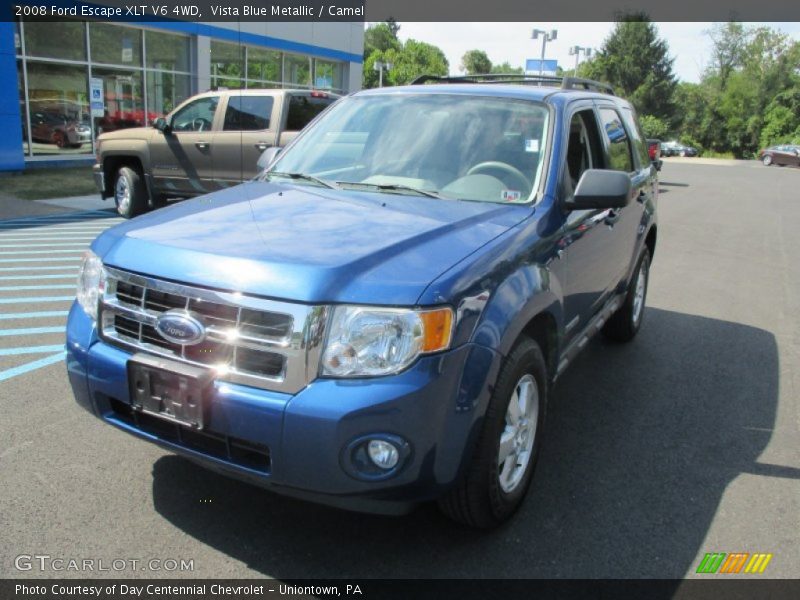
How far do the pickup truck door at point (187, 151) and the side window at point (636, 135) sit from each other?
6.33m

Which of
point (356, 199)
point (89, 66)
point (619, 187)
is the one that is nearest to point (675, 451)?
point (619, 187)

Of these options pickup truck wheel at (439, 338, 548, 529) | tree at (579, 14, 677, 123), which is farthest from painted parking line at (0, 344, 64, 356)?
tree at (579, 14, 677, 123)

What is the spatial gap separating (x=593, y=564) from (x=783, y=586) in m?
0.74

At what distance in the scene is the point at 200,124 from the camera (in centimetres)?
1018

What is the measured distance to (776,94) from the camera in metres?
67.3

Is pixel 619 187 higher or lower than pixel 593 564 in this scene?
higher

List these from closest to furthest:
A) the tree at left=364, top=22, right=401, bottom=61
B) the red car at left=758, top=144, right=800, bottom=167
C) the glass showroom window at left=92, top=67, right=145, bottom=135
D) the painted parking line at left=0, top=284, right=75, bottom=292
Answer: the painted parking line at left=0, top=284, right=75, bottom=292 < the glass showroom window at left=92, top=67, right=145, bottom=135 < the red car at left=758, top=144, right=800, bottom=167 < the tree at left=364, top=22, right=401, bottom=61

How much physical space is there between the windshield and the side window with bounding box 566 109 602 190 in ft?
0.73

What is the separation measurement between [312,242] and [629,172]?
317cm

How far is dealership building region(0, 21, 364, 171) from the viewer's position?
52.4 feet

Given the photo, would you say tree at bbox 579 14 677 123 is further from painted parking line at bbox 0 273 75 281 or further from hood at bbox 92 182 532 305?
hood at bbox 92 182 532 305

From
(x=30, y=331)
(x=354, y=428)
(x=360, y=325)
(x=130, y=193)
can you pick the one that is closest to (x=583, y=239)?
(x=360, y=325)

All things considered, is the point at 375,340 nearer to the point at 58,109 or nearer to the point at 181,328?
the point at 181,328

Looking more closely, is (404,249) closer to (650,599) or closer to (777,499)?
(650,599)
